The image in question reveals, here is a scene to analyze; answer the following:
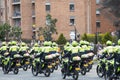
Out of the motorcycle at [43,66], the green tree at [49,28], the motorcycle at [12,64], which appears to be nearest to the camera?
the motorcycle at [43,66]

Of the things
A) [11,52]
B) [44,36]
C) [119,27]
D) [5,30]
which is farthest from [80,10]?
[119,27]

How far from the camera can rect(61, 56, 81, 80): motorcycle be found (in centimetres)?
2050

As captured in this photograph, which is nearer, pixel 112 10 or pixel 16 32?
pixel 112 10

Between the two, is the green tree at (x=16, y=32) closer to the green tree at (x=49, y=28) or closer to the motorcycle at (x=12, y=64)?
the green tree at (x=49, y=28)

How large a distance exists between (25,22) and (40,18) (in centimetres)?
506

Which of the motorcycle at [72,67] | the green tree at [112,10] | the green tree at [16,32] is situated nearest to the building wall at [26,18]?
the green tree at [16,32]

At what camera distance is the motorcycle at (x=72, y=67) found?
20.5 metres

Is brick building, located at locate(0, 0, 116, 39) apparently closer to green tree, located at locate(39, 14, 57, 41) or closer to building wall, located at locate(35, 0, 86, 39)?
building wall, located at locate(35, 0, 86, 39)

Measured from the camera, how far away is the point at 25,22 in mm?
81812

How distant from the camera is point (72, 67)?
20766 millimetres

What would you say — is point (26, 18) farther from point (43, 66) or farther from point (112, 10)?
point (112, 10)

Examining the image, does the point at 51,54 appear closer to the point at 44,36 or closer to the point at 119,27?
the point at 119,27

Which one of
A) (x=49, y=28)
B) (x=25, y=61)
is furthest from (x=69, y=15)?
(x=25, y=61)

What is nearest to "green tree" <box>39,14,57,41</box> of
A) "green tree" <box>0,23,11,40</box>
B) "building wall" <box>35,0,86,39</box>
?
"building wall" <box>35,0,86,39</box>
